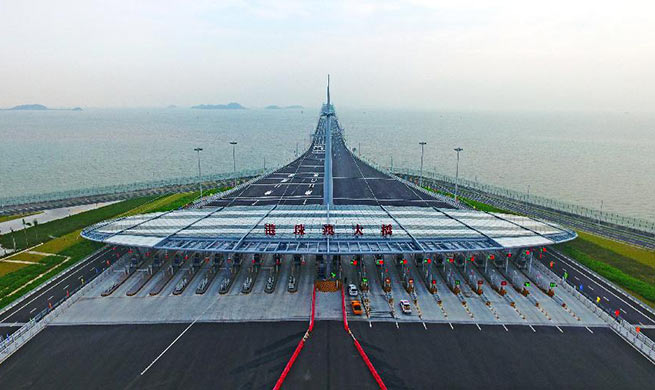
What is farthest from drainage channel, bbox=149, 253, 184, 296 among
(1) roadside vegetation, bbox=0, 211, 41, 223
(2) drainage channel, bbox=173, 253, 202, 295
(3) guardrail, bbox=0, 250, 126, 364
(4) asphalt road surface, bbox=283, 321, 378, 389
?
(1) roadside vegetation, bbox=0, 211, 41, 223

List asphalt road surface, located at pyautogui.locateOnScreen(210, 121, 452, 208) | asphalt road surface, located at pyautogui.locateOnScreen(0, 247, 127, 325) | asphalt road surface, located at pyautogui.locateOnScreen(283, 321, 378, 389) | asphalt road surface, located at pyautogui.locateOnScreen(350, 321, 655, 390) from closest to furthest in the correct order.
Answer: asphalt road surface, located at pyautogui.locateOnScreen(283, 321, 378, 389) < asphalt road surface, located at pyautogui.locateOnScreen(350, 321, 655, 390) < asphalt road surface, located at pyautogui.locateOnScreen(0, 247, 127, 325) < asphalt road surface, located at pyautogui.locateOnScreen(210, 121, 452, 208)

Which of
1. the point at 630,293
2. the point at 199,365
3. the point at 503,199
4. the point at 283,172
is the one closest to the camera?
the point at 199,365

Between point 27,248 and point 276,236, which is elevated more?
point 276,236

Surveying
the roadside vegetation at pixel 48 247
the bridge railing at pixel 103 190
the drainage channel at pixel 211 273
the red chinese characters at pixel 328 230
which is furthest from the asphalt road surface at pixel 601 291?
the bridge railing at pixel 103 190

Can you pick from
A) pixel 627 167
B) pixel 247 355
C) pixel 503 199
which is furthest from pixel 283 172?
pixel 627 167

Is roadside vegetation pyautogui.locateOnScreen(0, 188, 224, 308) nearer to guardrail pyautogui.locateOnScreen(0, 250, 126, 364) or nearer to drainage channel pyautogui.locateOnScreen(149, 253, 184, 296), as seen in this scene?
guardrail pyautogui.locateOnScreen(0, 250, 126, 364)

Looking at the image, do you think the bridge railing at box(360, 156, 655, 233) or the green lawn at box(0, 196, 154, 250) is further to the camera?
the bridge railing at box(360, 156, 655, 233)

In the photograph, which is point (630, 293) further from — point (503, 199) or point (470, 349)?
point (503, 199)
